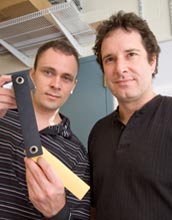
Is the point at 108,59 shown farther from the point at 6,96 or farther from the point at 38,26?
the point at 38,26

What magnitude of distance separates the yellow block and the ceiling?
42.8 inches

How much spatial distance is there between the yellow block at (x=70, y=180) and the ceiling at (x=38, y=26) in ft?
3.57

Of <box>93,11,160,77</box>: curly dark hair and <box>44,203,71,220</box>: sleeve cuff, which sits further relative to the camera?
<box>93,11,160,77</box>: curly dark hair

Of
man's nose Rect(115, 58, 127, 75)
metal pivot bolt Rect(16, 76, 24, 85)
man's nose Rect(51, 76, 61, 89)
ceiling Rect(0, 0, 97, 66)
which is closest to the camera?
metal pivot bolt Rect(16, 76, 24, 85)

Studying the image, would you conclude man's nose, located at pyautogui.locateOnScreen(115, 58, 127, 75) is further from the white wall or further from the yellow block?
the white wall

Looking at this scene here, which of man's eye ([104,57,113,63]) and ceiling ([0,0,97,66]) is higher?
ceiling ([0,0,97,66])

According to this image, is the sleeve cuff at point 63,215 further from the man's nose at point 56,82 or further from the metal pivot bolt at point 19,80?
the man's nose at point 56,82

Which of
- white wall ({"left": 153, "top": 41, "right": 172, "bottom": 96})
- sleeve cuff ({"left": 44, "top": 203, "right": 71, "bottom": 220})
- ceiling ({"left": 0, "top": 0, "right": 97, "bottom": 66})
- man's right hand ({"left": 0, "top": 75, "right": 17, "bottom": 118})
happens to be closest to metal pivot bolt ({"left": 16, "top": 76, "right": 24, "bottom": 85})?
man's right hand ({"left": 0, "top": 75, "right": 17, "bottom": 118})

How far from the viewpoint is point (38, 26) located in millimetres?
1726

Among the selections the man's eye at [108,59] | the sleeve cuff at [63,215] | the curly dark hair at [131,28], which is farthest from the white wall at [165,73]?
the sleeve cuff at [63,215]

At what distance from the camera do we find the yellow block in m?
0.65

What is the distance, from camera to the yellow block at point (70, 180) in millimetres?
652

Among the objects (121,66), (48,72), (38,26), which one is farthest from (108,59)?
(38,26)

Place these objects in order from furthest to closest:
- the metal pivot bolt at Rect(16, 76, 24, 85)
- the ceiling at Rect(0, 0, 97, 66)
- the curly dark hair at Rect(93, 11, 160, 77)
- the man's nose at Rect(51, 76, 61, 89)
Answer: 1. the ceiling at Rect(0, 0, 97, 66)
2. the man's nose at Rect(51, 76, 61, 89)
3. the curly dark hair at Rect(93, 11, 160, 77)
4. the metal pivot bolt at Rect(16, 76, 24, 85)
